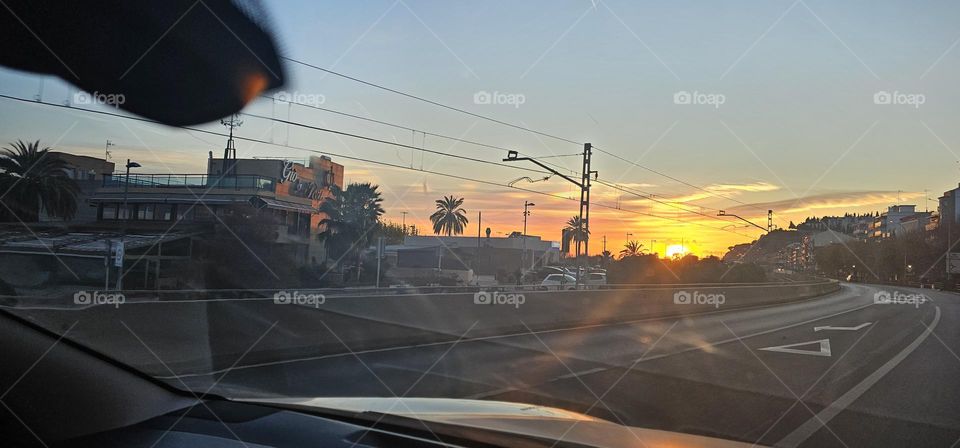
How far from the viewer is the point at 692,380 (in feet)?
31.8

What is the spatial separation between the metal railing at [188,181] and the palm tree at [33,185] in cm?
143

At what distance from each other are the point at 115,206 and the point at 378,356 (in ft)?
16.6

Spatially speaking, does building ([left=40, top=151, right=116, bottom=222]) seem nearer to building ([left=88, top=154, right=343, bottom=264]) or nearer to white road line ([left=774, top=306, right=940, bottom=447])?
building ([left=88, top=154, right=343, bottom=264])

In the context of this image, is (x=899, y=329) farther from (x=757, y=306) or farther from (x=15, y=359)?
(x=15, y=359)

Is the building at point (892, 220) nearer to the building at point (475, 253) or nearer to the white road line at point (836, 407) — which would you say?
the building at point (475, 253)

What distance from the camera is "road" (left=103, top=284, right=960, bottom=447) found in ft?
22.6

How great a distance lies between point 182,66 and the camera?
3.88m

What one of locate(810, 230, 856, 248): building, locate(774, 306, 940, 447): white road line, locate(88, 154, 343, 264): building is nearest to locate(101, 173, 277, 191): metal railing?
locate(88, 154, 343, 264): building

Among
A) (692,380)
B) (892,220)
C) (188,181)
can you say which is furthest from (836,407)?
(892,220)

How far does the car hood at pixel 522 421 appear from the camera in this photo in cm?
280

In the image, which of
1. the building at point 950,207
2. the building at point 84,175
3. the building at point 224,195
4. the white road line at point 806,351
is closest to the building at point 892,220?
the building at point 950,207

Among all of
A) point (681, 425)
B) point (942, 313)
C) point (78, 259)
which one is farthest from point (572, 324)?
point (942, 313)

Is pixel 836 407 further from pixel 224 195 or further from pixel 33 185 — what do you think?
pixel 224 195

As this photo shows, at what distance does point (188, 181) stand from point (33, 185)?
4852mm
